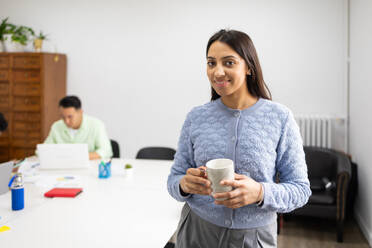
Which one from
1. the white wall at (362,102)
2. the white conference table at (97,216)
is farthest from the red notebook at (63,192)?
the white wall at (362,102)

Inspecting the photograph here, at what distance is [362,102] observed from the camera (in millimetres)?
Answer: 3467

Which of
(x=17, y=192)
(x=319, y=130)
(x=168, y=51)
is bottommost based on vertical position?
(x=17, y=192)

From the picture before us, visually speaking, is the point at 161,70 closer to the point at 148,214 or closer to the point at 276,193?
the point at 148,214

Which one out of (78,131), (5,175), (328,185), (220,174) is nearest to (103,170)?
(5,175)

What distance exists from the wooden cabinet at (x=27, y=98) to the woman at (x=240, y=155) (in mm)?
4055

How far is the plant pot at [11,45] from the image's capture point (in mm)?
4836

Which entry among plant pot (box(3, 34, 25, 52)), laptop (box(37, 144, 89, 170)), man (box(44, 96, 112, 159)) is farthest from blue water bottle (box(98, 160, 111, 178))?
plant pot (box(3, 34, 25, 52))

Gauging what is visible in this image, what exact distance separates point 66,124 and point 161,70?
6.33ft

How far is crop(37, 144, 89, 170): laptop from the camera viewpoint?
2795mm

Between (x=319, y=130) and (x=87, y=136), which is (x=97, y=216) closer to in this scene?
(x=87, y=136)

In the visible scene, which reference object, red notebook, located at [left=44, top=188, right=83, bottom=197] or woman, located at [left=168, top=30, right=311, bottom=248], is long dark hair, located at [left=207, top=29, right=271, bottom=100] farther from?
red notebook, located at [left=44, top=188, right=83, bottom=197]

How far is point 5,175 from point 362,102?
10.9ft

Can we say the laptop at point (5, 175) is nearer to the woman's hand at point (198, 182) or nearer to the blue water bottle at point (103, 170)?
the blue water bottle at point (103, 170)

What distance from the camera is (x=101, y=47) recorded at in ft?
16.5
